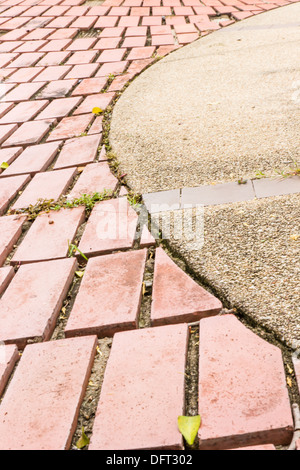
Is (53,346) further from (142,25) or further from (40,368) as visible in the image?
(142,25)

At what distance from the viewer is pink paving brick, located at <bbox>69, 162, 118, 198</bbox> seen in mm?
2119

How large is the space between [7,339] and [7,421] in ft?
0.94

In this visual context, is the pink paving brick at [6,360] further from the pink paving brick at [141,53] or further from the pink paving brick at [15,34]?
the pink paving brick at [15,34]

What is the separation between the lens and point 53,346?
1.35 meters

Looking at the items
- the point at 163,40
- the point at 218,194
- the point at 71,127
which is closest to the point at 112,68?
the point at 163,40

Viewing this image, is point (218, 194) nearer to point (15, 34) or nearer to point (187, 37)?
point (187, 37)

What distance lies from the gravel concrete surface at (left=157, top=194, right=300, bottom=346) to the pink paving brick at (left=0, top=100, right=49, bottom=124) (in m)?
1.58

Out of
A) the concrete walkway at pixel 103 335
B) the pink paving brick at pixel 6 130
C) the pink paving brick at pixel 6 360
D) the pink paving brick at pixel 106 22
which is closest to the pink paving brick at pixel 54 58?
the pink paving brick at pixel 106 22

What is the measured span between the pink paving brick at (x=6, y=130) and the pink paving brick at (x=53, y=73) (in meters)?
0.84

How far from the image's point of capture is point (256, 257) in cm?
155

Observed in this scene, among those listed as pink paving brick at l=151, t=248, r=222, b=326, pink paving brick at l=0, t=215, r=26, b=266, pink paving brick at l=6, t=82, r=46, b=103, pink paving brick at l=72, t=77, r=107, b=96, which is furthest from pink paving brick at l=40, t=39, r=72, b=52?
pink paving brick at l=151, t=248, r=222, b=326

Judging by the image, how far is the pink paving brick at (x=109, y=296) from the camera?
1.39 meters

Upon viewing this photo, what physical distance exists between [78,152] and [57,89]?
3.74 ft

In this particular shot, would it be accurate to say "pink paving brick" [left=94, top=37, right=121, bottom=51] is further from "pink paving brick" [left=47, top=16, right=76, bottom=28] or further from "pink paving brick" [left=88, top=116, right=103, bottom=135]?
"pink paving brick" [left=88, top=116, right=103, bottom=135]
